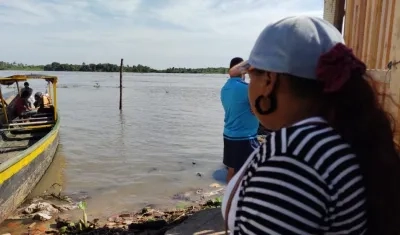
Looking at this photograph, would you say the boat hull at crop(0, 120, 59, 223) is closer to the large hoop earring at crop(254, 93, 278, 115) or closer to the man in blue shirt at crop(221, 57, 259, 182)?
the man in blue shirt at crop(221, 57, 259, 182)

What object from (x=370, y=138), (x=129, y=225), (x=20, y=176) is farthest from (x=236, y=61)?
(x=20, y=176)

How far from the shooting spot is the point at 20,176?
24.1 feet

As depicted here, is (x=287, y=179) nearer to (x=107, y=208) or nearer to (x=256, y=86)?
(x=256, y=86)

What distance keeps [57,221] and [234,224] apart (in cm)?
646

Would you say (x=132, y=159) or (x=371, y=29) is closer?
(x=371, y=29)

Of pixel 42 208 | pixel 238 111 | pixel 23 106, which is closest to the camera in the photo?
pixel 238 111

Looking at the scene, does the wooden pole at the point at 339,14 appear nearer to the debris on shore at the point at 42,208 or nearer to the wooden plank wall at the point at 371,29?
the wooden plank wall at the point at 371,29

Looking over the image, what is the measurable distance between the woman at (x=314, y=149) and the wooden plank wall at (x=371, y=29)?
61.4 inches

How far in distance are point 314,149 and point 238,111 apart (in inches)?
146

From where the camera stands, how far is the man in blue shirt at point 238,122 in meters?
4.60

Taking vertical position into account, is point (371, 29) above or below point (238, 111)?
above

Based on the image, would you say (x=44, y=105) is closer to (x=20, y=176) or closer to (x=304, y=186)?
(x=20, y=176)

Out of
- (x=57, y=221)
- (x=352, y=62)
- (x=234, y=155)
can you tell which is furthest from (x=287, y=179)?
(x=57, y=221)

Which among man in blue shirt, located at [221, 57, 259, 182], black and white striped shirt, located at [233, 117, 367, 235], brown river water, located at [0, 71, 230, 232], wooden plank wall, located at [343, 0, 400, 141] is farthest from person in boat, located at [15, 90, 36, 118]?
black and white striped shirt, located at [233, 117, 367, 235]
